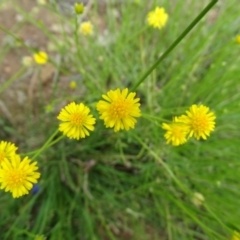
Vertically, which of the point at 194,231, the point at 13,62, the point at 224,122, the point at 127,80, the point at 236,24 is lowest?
the point at 194,231

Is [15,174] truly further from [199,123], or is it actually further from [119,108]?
[199,123]

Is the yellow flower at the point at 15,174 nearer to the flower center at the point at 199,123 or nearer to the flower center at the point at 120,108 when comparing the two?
the flower center at the point at 120,108

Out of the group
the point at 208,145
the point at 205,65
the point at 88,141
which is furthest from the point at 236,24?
the point at 88,141

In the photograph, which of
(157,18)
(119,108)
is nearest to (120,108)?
(119,108)

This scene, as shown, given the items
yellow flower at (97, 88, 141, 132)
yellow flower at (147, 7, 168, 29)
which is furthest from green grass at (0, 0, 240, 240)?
yellow flower at (97, 88, 141, 132)

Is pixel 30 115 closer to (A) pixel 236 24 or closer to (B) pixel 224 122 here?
(B) pixel 224 122

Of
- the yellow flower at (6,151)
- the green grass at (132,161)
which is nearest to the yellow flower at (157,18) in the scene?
the green grass at (132,161)
